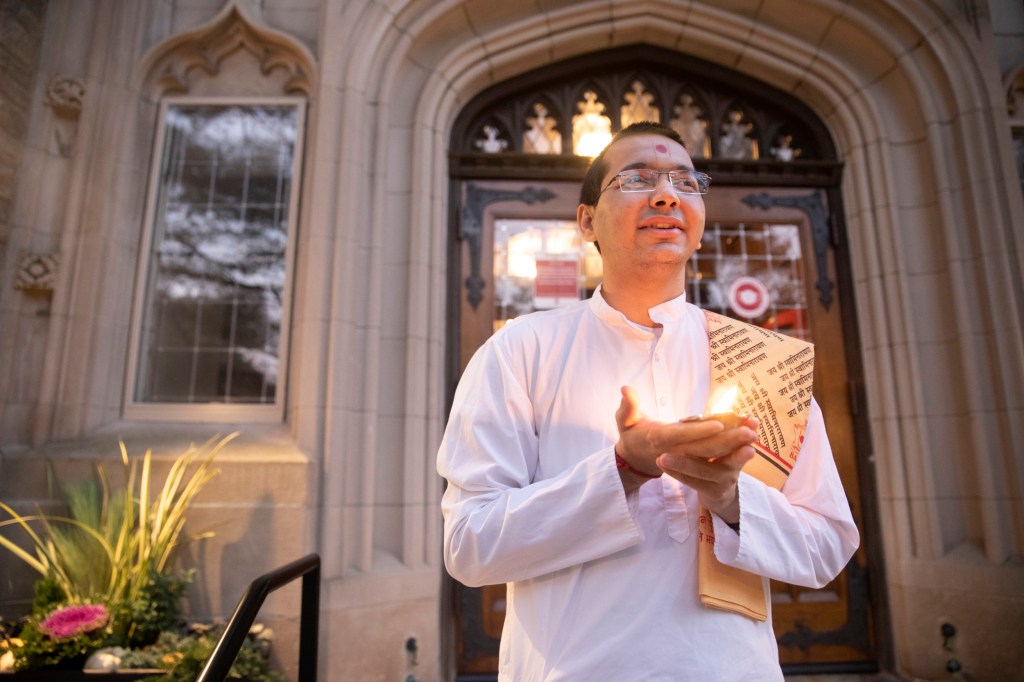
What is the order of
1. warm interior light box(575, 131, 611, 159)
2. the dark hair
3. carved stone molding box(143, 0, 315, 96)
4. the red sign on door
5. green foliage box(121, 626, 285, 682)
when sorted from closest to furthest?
1. the dark hair
2. green foliage box(121, 626, 285, 682)
3. carved stone molding box(143, 0, 315, 96)
4. the red sign on door
5. warm interior light box(575, 131, 611, 159)

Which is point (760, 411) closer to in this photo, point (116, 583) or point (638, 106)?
point (116, 583)

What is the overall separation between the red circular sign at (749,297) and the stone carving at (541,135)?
154 centimetres

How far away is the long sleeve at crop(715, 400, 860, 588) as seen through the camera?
917 millimetres

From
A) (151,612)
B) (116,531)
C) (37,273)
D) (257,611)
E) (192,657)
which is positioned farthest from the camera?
(37,273)

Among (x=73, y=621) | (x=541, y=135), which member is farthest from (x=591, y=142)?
(x=73, y=621)

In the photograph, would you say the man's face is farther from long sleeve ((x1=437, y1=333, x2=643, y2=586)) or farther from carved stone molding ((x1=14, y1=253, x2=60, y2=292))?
carved stone molding ((x1=14, y1=253, x2=60, y2=292))

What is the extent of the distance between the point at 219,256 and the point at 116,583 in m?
1.90

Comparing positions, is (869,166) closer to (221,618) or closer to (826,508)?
(826,508)

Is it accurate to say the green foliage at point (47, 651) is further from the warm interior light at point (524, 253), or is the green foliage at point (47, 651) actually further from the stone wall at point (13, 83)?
the warm interior light at point (524, 253)

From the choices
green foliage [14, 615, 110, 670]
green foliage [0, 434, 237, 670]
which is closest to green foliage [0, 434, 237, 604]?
green foliage [0, 434, 237, 670]

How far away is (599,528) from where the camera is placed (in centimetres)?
91

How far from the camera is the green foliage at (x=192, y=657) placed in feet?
7.56

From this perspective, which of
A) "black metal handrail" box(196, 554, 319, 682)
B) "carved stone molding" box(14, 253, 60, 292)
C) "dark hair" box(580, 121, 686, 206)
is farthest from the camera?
"carved stone molding" box(14, 253, 60, 292)

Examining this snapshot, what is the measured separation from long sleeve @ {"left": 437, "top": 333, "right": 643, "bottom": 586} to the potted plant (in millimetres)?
1991
